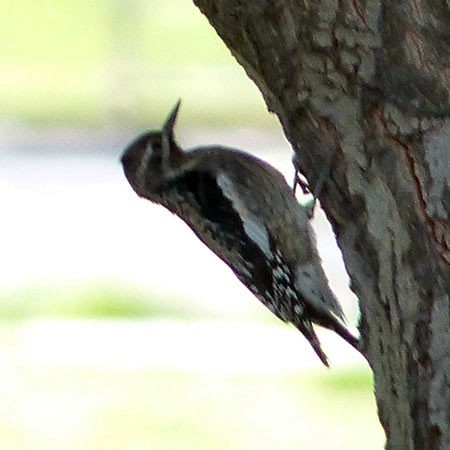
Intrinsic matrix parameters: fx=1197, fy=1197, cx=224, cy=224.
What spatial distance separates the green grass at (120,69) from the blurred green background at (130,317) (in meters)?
0.03

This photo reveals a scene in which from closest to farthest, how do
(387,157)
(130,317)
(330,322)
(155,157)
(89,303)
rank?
(387,157)
(330,322)
(155,157)
(130,317)
(89,303)

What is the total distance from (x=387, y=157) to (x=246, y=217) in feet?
4.13


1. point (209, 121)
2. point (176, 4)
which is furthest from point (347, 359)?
point (176, 4)

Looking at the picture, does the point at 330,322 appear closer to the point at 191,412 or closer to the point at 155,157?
the point at 155,157

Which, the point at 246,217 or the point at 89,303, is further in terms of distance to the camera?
the point at 89,303

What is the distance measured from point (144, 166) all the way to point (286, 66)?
1.32 metres

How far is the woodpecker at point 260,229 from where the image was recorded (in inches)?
151

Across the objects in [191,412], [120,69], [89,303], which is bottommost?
[191,412]

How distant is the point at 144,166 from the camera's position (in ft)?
13.4

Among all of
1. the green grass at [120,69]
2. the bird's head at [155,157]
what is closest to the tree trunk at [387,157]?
the bird's head at [155,157]

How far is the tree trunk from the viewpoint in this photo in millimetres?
2615

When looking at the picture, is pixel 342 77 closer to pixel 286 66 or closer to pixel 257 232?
pixel 286 66

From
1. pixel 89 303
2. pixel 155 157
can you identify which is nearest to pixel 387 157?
pixel 155 157

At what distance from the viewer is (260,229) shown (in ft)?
12.8
